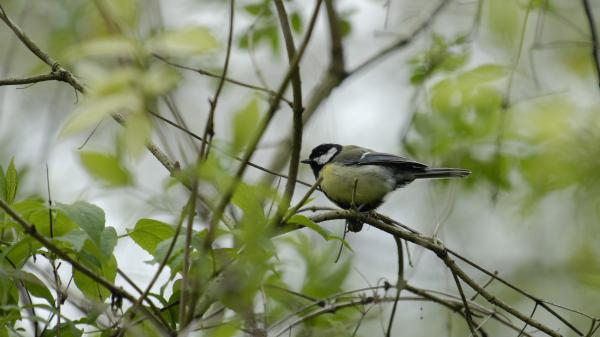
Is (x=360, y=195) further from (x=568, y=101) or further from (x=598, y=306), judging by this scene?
(x=598, y=306)

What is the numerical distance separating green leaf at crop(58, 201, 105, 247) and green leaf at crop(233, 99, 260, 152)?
1.64ft

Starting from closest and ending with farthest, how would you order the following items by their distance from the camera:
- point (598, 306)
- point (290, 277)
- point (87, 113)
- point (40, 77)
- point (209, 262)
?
point (87, 113)
point (209, 262)
point (40, 77)
point (290, 277)
point (598, 306)

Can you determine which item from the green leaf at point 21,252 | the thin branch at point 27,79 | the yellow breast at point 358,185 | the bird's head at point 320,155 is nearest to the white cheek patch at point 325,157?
the bird's head at point 320,155

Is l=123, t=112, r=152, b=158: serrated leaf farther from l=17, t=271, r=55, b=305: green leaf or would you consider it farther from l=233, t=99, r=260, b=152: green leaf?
l=17, t=271, r=55, b=305: green leaf

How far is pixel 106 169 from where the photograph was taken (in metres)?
1.17

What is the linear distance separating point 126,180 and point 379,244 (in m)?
5.09

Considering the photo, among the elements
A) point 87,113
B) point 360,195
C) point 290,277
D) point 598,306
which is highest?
point 598,306

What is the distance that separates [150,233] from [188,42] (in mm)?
743

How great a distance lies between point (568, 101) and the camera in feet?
11.6

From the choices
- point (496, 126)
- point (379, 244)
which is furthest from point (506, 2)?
point (379, 244)

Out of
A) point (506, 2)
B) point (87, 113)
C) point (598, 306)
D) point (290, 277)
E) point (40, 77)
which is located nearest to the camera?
point (87, 113)

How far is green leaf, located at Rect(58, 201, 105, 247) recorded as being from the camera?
140 cm

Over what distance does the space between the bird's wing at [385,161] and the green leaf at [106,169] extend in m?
2.48

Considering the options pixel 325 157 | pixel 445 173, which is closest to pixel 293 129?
pixel 445 173
